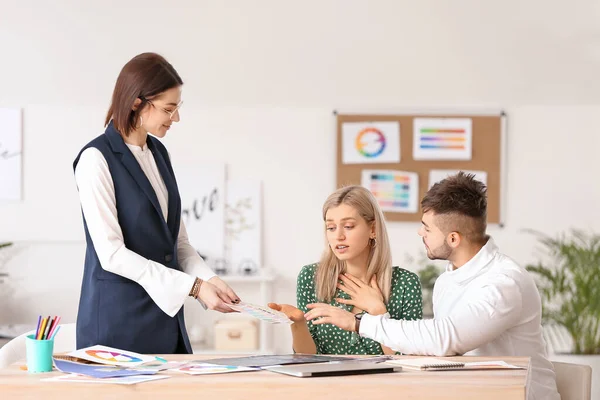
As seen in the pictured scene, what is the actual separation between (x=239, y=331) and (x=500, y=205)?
1778mm

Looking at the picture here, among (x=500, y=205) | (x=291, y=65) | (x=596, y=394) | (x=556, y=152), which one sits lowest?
(x=596, y=394)

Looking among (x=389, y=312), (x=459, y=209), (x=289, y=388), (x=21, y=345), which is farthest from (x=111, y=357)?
(x=459, y=209)

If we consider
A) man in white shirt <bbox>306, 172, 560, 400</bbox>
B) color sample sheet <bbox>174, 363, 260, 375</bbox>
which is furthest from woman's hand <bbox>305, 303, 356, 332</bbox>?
color sample sheet <bbox>174, 363, 260, 375</bbox>

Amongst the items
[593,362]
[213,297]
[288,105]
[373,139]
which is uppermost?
[288,105]

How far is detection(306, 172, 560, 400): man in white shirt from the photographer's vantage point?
82.6 inches

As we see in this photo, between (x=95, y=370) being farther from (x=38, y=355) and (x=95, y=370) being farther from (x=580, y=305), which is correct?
(x=580, y=305)

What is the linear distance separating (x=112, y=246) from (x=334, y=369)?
0.69 m

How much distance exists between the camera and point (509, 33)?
16.4 ft

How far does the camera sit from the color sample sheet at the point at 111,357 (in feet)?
6.31

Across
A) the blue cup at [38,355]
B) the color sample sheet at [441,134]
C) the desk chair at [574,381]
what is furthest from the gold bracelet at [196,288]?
the color sample sheet at [441,134]

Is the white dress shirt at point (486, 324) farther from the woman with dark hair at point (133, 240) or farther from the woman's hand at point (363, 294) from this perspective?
the woman with dark hair at point (133, 240)

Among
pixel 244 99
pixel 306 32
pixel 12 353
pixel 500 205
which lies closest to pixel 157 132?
pixel 12 353

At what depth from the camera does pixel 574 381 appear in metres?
2.19

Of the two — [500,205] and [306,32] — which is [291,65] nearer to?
[306,32]
